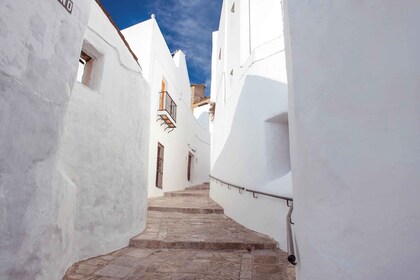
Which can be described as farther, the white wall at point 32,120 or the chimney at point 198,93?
the chimney at point 198,93

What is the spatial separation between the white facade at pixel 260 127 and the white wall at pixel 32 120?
3.36m

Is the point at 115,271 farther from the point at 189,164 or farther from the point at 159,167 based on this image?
the point at 189,164

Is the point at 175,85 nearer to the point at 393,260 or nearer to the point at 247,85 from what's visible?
the point at 247,85

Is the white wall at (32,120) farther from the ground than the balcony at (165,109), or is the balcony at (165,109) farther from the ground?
the balcony at (165,109)

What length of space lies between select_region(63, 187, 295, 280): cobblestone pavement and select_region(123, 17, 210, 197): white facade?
4345mm

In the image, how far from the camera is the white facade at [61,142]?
6.08 ft

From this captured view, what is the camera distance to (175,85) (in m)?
12.7

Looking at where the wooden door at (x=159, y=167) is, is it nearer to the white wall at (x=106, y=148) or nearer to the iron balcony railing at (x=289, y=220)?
the iron balcony railing at (x=289, y=220)

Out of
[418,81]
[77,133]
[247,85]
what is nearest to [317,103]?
[418,81]

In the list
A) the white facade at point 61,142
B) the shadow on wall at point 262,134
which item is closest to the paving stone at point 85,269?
the white facade at point 61,142

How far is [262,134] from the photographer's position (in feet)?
16.8

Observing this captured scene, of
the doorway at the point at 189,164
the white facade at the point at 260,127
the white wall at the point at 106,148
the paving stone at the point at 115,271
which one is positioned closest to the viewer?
the paving stone at the point at 115,271

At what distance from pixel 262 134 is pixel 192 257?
2.51 metres

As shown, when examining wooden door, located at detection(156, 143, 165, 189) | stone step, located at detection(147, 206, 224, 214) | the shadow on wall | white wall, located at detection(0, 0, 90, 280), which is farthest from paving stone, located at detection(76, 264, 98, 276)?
wooden door, located at detection(156, 143, 165, 189)
